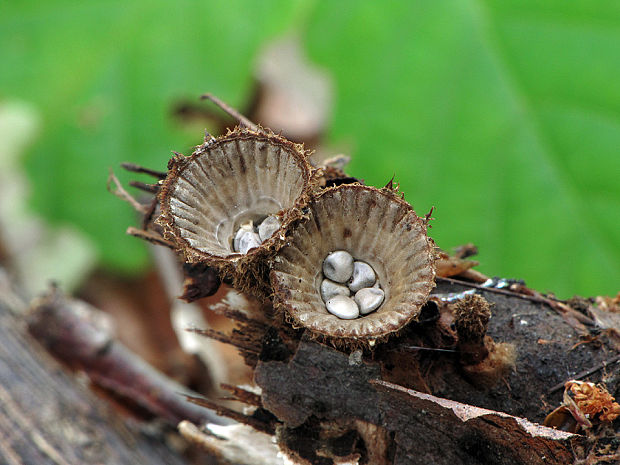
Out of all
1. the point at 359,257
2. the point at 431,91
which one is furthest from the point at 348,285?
the point at 431,91

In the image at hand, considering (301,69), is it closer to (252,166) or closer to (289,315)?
(252,166)

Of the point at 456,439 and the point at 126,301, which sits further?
the point at 126,301

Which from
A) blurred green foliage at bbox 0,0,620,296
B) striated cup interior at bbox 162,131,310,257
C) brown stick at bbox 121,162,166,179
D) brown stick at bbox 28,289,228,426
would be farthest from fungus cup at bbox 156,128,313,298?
blurred green foliage at bbox 0,0,620,296

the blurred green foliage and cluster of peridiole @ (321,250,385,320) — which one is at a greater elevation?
the blurred green foliage

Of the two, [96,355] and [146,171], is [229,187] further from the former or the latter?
[96,355]

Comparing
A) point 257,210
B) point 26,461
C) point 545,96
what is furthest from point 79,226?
point 545,96

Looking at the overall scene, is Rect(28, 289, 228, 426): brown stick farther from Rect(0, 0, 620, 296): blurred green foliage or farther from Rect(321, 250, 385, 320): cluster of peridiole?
Rect(321, 250, 385, 320): cluster of peridiole
